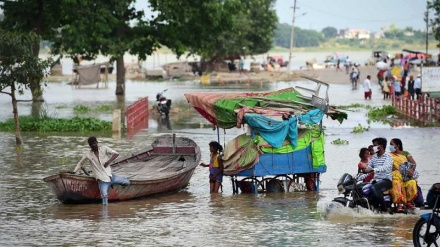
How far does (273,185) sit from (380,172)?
486cm

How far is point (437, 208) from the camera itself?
14.1 meters

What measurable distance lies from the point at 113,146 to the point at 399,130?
10.5 m

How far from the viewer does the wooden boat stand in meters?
19.4

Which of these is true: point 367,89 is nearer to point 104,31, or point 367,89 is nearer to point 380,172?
point 104,31

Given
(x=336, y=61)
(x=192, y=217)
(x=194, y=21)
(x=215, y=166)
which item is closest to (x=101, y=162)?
(x=192, y=217)

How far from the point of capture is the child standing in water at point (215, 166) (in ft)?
68.6

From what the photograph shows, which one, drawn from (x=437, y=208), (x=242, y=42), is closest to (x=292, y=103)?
(x=437, y=208)

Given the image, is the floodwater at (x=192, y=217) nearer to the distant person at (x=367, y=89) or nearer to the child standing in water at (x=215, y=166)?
the child standing in water at (x=215, y=166)

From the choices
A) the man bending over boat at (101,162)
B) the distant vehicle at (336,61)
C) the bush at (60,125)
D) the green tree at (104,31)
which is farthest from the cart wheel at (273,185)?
the distant vehicle at (336,61)

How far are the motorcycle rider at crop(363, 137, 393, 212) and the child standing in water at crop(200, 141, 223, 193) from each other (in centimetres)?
449

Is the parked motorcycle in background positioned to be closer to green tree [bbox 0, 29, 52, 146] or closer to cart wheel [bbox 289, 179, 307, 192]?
cart wheel [bbox 289, 179, 307, 192]

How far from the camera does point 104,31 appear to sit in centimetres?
5325

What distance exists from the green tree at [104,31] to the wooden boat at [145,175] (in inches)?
1050

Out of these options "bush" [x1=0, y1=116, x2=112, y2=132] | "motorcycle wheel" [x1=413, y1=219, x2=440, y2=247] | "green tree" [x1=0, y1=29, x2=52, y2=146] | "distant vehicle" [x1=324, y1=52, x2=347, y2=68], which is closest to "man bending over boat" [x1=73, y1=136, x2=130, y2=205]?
"motorcycle wheel" [x1=413, y1=219, x2=440, y2=247]
